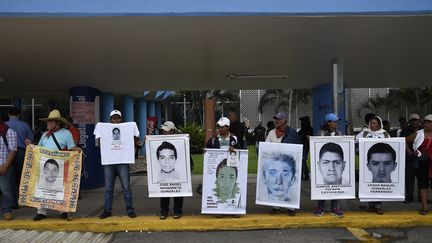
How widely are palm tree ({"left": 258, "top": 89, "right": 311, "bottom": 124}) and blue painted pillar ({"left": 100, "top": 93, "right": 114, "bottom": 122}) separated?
2587cm

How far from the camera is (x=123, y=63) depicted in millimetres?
9430

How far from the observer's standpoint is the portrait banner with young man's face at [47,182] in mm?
7273

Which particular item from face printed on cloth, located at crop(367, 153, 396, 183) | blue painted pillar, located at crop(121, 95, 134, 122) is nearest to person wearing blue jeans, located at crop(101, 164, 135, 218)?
face printed on cloth, located at crop(367, 153, 396, 183)

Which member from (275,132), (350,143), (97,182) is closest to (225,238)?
(275,132)

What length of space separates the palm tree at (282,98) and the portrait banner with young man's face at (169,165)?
31.4m

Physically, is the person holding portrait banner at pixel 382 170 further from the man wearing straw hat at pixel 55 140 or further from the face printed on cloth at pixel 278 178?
the man wearing straw hat at pixel 55 140

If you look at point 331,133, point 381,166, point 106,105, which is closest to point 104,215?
point 331,133

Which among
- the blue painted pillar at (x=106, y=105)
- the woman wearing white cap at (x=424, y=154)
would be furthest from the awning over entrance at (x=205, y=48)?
the woman wearing white cap at (x=424, y=154)

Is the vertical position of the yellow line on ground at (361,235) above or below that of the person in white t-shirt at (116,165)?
below

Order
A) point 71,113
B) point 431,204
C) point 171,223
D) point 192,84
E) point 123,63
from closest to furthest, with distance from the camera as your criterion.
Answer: point 171,223
point 431,204
point 123,63
point 71,113
point 192,84

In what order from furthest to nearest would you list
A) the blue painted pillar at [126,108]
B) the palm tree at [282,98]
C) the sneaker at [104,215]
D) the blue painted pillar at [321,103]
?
the palm tree at [282,98] < the blue painted pillar at [126,108] < the blue painted pillar at [321,103] < the sneaker at [104,215]

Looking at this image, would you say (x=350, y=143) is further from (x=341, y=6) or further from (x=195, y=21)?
(x=195, y=21)

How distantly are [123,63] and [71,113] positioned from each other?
2.81 m

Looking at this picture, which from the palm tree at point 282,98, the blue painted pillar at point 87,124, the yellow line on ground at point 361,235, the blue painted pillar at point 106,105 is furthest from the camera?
the palm tree at point 282,98
